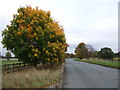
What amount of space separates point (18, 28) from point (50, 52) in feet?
11.7

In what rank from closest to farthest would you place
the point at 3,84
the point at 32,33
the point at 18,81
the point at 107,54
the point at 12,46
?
the point at 3,84, the point at 18,81, the point at 32,33, the point at 12,46, the point at 107,54

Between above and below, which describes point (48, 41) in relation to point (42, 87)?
above

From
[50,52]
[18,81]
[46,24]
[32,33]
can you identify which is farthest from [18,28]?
[18,81]

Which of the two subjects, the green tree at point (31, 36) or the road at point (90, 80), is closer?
the road at point (90, 80)

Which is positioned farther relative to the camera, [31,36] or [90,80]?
[31,36]

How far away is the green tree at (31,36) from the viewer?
12.2 m

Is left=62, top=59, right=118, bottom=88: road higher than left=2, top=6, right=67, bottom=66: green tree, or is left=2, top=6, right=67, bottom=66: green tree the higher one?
left=2, top=6, right=67, bottom=66: green tree

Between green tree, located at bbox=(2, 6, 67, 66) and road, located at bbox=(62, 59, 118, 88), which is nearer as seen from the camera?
road, located at bbox=(62, 59, 118, 88)

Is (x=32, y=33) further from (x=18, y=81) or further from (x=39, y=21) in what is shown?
(x=18, y=81)

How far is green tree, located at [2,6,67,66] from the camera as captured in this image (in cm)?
1220

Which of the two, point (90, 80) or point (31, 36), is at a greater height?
point (31, 36)

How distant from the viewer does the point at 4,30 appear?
1381 cm

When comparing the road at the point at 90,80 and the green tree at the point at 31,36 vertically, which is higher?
the green tree at the point at 31,36

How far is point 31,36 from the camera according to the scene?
12039 millimetres
